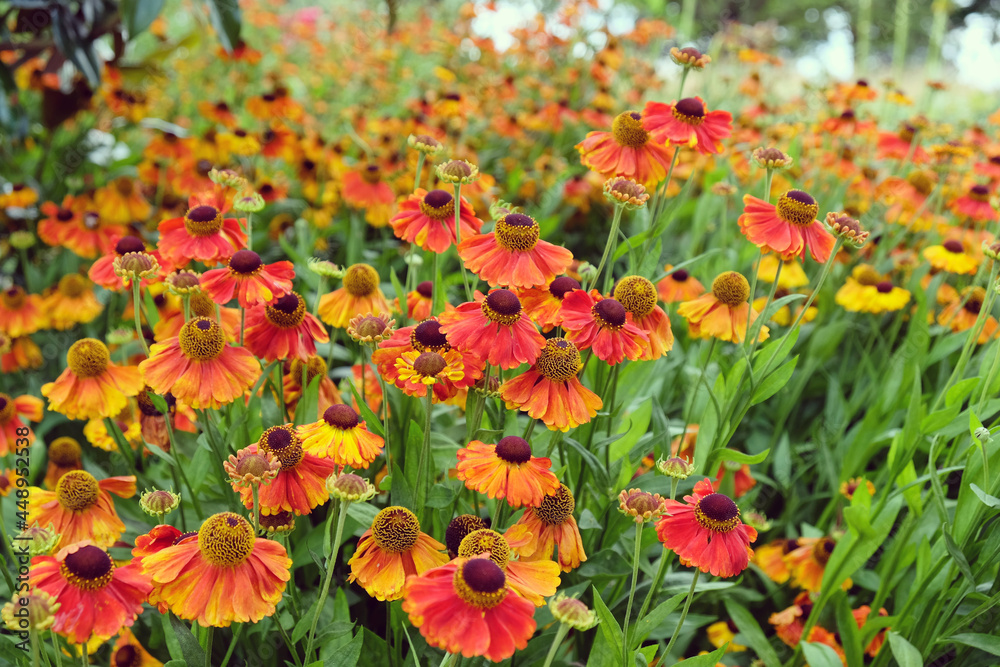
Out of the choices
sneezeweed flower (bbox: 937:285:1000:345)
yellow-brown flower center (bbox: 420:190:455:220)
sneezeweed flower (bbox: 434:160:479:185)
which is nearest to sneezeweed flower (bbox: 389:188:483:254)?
yellow-brown flower center (bbox: 420:190:455:220)

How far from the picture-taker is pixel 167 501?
957 mm

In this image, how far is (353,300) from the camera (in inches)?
56.6

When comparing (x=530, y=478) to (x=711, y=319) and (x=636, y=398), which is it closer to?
(x=711, y=319)

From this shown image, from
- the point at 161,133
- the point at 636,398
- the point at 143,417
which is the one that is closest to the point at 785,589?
the point at 636,398

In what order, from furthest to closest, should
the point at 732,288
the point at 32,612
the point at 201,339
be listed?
1. the point at 732,288
2. the point at 201,339
3. the point at 32,612

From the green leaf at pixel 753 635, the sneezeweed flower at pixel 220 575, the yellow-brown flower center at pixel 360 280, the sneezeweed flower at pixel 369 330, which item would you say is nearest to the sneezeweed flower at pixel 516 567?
the sneezeweed flower at pixel 220 575

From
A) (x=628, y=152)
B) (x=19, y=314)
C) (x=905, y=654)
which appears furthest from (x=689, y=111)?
(x=19, y=314)

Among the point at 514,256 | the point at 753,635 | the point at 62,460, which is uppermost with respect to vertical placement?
the point at 514,256

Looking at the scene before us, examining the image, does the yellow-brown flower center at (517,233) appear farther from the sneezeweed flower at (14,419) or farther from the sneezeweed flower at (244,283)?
the sneezeweed flower at (14,419)

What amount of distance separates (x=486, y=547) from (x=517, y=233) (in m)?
0.47

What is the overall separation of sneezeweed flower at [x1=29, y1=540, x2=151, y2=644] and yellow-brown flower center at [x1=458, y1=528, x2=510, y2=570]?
1.22 feet

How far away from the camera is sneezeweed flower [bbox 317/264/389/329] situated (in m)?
1.42

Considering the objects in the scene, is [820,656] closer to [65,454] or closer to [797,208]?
[797,208]

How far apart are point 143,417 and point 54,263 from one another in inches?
54.7
